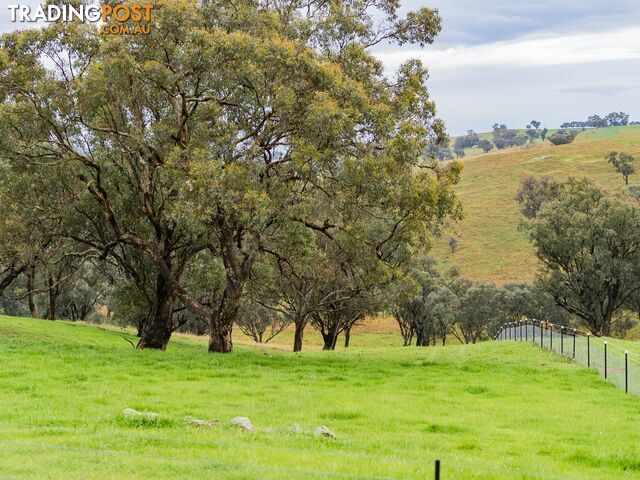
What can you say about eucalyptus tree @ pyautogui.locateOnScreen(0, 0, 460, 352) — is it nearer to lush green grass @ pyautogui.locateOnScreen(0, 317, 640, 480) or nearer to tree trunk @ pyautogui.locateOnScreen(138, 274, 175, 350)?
tree trunk @ pyautogui.locateOnScreen(138, 274, 175, 350)

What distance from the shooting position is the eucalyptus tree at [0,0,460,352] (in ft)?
97.6

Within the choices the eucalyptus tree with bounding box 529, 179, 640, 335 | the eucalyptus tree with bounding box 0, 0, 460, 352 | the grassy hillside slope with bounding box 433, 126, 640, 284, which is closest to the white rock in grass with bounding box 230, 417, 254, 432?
the eucalyptus tree with bounding box 0, 0, 460, 352

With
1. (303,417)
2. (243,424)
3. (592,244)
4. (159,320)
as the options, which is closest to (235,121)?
(159,320)

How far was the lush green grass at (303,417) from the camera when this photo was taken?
12.2 meters

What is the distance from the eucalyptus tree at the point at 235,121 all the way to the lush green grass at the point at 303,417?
21.4 feet

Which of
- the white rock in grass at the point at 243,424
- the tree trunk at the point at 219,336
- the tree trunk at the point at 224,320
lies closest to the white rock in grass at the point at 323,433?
the white rock in grass at the point at 243,424

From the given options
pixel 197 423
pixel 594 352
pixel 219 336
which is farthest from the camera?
pixel 219 336

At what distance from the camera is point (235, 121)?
33375 mm

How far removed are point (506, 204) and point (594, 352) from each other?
141714 millimetres

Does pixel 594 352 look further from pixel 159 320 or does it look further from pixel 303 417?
pixel 159 320

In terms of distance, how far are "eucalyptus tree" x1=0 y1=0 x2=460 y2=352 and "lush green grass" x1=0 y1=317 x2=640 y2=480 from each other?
21.4 ft

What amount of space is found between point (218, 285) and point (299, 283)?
842cm

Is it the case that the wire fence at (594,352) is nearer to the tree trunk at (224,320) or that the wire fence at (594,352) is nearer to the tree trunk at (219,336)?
the tree trunk at (224,320)

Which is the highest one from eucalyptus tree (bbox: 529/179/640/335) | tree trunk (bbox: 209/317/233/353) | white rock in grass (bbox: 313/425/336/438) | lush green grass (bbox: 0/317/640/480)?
eucalyptus tree (bbox: 529/179/640/335)
